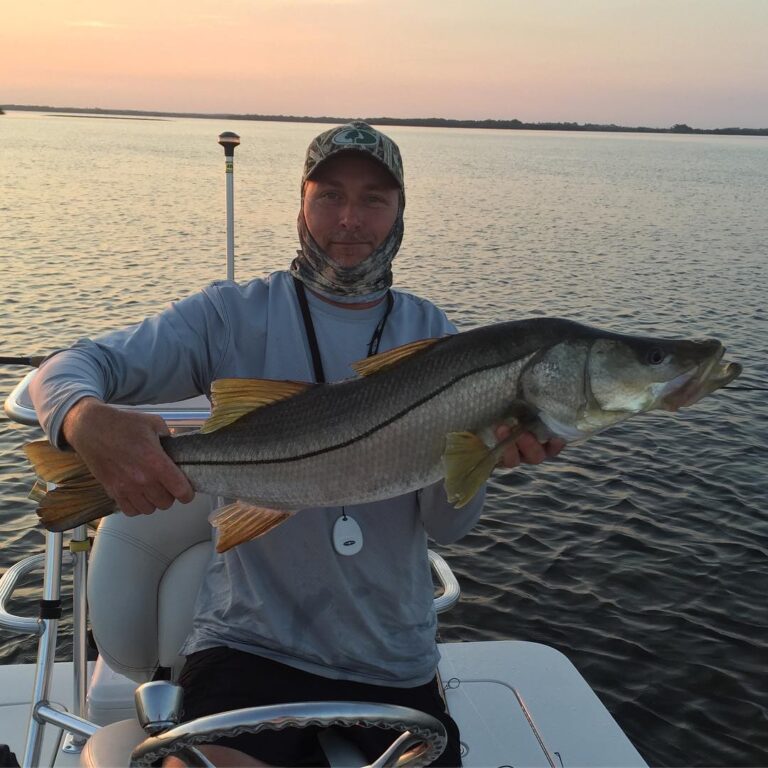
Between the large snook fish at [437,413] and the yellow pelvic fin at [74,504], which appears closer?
the yellow pelvic fin at [74,504]

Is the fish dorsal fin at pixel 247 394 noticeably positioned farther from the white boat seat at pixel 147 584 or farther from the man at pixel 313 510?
the white boat seat at pixel 147 584

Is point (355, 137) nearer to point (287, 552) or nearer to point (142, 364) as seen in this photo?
point (142, 364)

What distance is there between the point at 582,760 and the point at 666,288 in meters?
19.0

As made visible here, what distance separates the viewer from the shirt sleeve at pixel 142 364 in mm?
2568

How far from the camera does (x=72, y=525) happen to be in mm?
2398

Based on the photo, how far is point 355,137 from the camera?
3.25 meters

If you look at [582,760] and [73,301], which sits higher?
[582,760]

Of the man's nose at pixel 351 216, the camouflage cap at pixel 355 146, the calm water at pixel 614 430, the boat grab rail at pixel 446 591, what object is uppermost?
the camouflage cap at pixel 355 146

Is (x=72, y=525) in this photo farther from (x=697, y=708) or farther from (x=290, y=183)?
(x=290, y=183)

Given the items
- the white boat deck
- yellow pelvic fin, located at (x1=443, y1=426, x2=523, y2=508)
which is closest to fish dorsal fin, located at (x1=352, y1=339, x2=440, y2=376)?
yellow pelvic fin, located at (x1=443, y1=426, x2=523, y2=508)

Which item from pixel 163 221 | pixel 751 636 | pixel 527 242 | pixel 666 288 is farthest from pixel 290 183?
pixel 751 636

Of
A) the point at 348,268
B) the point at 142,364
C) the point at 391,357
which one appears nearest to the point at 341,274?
the point at 348,268

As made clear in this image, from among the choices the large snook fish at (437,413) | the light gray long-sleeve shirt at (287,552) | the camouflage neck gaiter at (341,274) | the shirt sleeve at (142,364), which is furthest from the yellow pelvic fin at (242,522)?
the camouflage neck gaiter at (341,274)

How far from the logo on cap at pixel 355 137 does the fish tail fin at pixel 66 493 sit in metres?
1.68
